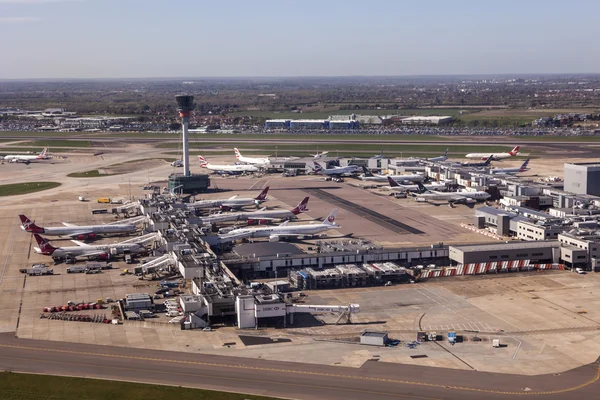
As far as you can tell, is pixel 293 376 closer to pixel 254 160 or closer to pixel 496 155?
pixel 254 160

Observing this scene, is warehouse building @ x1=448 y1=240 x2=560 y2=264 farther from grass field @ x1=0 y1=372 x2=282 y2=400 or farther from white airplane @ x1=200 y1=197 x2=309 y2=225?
grass field @ x1=0 y1=372 x2=282 y2=400

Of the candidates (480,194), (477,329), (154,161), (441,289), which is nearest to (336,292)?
(441,289)

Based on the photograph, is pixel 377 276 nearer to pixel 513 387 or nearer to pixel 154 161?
pixel 513 387

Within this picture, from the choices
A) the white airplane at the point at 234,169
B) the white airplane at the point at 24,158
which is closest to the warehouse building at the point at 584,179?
the white airplane at the point at 234,169

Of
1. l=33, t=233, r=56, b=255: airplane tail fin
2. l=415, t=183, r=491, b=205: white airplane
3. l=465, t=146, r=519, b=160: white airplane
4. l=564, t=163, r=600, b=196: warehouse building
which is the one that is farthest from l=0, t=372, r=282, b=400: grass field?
l=465, t=146, r=519, b=160: white airplane

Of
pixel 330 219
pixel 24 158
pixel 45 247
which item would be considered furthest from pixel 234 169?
pixel 45 247

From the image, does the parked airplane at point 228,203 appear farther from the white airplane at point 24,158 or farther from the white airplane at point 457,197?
the white airplane at point 24,158
